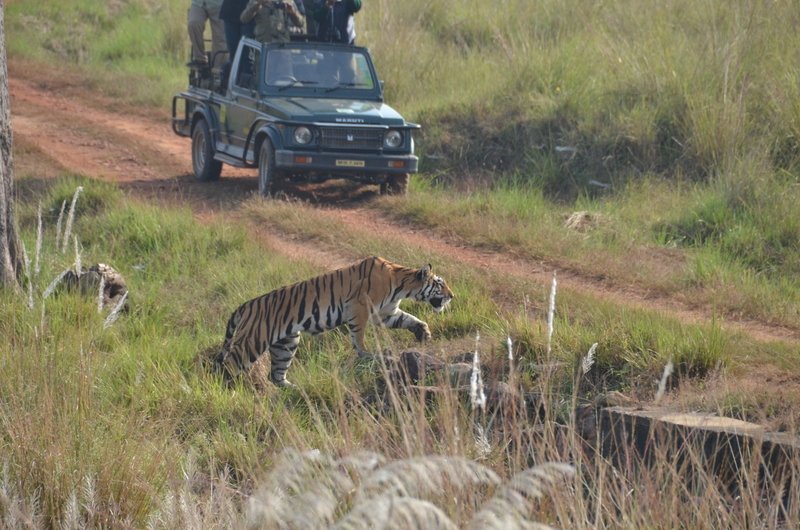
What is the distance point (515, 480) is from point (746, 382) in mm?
3892

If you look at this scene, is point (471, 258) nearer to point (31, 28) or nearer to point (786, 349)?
point (786, 349)

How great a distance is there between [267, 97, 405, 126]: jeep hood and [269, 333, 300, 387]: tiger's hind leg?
500 centimetres

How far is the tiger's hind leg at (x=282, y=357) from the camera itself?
7887mm

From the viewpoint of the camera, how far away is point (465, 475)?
3.79 meters

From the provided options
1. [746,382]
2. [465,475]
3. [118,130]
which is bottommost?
[118,130]

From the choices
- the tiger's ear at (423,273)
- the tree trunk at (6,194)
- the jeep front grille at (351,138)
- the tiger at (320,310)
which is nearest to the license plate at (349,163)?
the jeep front grille at (351,138)

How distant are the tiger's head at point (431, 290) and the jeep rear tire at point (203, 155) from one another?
668 cm

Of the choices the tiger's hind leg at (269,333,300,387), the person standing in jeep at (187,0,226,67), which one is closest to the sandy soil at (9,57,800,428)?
the person standing in jeep at (187,0,226,67)

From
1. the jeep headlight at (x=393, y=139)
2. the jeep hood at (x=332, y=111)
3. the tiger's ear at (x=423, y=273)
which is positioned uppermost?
the jeep hood at (x=332, y=111)

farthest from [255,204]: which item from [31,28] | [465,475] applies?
[31,28]

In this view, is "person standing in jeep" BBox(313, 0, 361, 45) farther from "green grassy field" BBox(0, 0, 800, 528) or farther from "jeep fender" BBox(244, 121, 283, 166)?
"jeep fender" BBox(244, 121, 283, 166)

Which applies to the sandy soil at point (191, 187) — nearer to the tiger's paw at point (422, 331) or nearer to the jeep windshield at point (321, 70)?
the jeep windshield at point (321, 70)

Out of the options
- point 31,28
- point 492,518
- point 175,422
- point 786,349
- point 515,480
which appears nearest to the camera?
point 492,518

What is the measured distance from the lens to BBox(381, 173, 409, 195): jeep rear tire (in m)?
12.9
